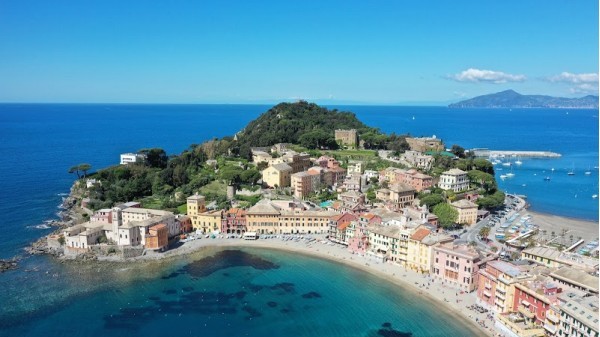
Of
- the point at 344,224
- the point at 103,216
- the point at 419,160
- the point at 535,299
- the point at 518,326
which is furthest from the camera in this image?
the point at 419,160

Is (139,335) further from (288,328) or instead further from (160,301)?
(288,328)

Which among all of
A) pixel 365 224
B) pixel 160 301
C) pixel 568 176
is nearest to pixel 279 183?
pixel 365 224

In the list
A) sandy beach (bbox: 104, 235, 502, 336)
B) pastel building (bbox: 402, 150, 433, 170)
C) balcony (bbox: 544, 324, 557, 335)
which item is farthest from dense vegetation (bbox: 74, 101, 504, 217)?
balcony (bbox: 544, 324, 557, 335)

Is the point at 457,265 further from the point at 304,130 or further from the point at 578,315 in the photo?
the point at 304,130

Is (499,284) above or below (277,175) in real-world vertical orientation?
below

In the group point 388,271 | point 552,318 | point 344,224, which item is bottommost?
point 388,271

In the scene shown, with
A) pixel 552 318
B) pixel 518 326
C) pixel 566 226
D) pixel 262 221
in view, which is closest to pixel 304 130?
pixel 262 221

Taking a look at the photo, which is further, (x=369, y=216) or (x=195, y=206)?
(x=195, y=206)
